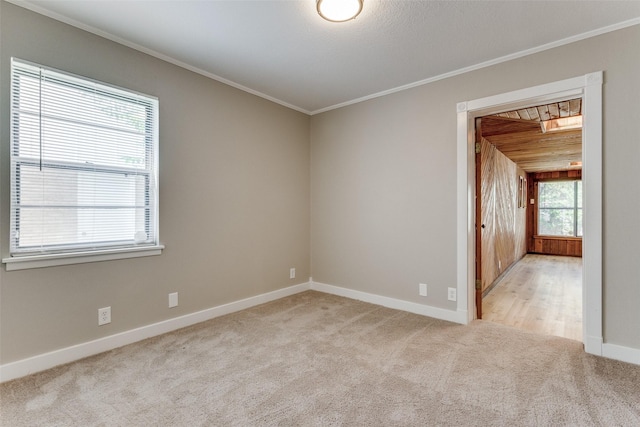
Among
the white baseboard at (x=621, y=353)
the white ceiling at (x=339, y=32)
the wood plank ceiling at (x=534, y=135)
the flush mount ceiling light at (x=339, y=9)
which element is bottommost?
the white baseboard at (x=621, y=353)

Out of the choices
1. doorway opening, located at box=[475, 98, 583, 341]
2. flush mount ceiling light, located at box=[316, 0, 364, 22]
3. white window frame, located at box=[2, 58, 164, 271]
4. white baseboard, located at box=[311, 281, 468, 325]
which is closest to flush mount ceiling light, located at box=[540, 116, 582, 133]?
doorway opening, located at box=[475, 98, 583, 341]

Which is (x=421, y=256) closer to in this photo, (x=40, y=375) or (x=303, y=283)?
(x=303, y=283)

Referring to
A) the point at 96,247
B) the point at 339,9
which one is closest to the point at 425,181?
the point at 339,9

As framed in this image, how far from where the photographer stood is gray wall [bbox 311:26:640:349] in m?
2.22

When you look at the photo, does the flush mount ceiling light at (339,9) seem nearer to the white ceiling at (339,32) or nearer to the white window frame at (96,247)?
the white ceiling at (339,32)

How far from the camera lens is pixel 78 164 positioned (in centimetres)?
226

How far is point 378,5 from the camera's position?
6.53 feet

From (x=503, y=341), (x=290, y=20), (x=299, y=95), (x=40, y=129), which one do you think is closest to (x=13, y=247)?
(x=40, y=129)

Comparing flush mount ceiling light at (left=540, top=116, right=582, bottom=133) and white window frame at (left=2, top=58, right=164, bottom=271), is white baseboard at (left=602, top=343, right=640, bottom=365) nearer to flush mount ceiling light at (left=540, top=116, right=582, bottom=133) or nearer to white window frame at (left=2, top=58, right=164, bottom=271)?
flush mount ceiling light at (left=540, top=116, right=582, bottom=133)

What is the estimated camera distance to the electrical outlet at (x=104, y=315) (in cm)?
235

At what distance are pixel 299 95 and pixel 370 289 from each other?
8.08 feet

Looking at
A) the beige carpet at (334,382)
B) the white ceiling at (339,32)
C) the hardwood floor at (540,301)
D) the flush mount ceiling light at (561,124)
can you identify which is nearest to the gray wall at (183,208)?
the white ceiling at (339,32)

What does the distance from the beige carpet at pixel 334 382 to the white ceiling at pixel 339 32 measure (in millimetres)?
2447

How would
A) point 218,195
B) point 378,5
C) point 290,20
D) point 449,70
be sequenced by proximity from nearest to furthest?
point 378,5 → point 290,20 → point 449,70 → point 218,195
